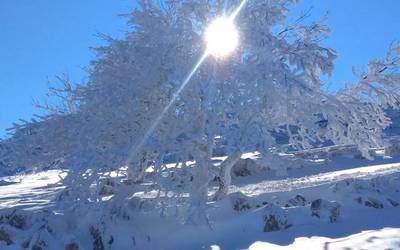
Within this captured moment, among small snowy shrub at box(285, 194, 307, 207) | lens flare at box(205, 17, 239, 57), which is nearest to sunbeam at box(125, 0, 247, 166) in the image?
lens flare at box(205, 17, 239, 57)

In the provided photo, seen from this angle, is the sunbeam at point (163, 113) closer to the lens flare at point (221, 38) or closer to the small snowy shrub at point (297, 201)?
the lens flare at point (221, 38)

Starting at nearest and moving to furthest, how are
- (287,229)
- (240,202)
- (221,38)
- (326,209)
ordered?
(287,229) < (326,209) < (240,202) < (221,38)

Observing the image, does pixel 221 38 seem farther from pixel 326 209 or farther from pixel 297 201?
pixel 326 209

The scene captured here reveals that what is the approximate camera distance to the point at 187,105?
11.5 meters

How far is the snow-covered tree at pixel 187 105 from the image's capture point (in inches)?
427

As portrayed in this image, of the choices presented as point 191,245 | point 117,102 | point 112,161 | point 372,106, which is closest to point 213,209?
point 191,245

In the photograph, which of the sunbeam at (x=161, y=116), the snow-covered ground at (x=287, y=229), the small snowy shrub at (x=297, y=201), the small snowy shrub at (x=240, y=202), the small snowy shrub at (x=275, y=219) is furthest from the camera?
the small snowy shrub at (x=297, y=201)

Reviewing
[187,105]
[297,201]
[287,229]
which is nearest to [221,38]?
[187,105]

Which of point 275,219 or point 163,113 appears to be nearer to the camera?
point 275,219

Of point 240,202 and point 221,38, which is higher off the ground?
point 221,38

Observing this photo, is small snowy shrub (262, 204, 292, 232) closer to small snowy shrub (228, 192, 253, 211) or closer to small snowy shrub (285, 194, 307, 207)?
small snowy shrub (228, 192, 253, 211)

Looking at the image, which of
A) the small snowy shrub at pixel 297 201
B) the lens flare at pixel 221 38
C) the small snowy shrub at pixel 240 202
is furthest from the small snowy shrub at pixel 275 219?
the lens flare at pixel 221 38

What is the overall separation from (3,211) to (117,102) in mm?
3198

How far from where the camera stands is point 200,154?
1081 cm
